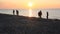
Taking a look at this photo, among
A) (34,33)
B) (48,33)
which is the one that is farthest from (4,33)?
(48,33)

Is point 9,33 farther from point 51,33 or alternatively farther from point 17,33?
point 51,33

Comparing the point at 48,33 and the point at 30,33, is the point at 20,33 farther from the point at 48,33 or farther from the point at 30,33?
the point at 48,33

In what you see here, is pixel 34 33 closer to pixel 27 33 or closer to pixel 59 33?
pixel 27 33

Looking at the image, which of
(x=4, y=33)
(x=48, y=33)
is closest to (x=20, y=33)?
(x=4, y=33)

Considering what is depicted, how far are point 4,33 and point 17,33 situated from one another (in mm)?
1132

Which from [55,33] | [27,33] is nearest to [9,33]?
[27,33]

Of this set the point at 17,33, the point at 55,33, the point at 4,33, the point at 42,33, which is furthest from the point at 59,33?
the point at 4,33

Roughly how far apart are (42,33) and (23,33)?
162cm

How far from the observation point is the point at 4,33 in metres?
16.1

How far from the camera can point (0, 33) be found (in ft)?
52.9

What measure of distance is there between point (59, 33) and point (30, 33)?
2.50 metres

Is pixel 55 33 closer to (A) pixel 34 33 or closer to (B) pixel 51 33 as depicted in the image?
(B) pixel 51 33

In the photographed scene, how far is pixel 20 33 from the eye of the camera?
15.9 m

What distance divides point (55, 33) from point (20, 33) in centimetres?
302
